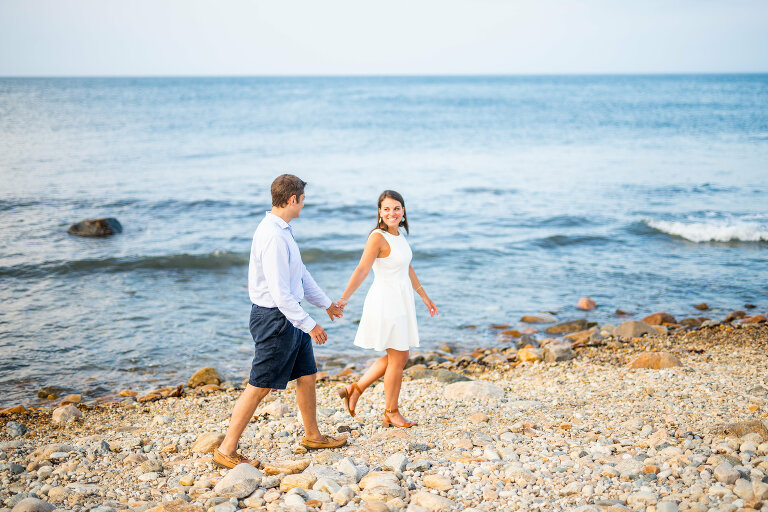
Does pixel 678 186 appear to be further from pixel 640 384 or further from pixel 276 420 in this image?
pixel 276 420

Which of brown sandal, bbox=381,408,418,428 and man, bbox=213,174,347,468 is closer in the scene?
man, bbox=213,174,347,468

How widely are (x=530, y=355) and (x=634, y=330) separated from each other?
2.12 m

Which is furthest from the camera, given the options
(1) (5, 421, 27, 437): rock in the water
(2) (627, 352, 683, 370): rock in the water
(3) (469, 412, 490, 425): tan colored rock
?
(2) (627, 352, 683, 370): rock in the water

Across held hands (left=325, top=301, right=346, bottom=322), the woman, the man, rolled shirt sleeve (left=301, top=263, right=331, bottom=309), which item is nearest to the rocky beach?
the man

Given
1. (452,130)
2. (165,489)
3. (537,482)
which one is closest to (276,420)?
(165,489)

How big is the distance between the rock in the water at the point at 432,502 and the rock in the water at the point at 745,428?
257cm

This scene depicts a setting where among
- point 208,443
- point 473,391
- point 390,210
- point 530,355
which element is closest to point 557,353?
point 530,355

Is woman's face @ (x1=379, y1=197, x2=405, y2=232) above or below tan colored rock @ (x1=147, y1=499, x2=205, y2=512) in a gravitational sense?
above

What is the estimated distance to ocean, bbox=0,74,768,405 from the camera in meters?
10.3

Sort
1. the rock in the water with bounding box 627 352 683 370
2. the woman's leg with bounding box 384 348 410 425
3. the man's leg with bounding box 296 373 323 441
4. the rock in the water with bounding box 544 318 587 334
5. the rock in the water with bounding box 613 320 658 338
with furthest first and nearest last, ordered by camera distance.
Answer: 1. the rock in the water with bounding box 544 318 587 334
2. the rock in the water with bounding box 613 320 658 338
3. the rock in the water with bounding box 627 352 683 370
4. the woman's leg with bounding box 384 348 410 425
5. the man's leg with bounding box 296 373 323 441

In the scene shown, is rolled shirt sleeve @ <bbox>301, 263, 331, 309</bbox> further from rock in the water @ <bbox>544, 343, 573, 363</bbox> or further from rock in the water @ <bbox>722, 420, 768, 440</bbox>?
rock in the water @ <bbox>544, 343, 573, 363</bbox>

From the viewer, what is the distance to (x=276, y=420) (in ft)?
20.3

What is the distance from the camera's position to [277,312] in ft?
15.3

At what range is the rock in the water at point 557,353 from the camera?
8.76 m
